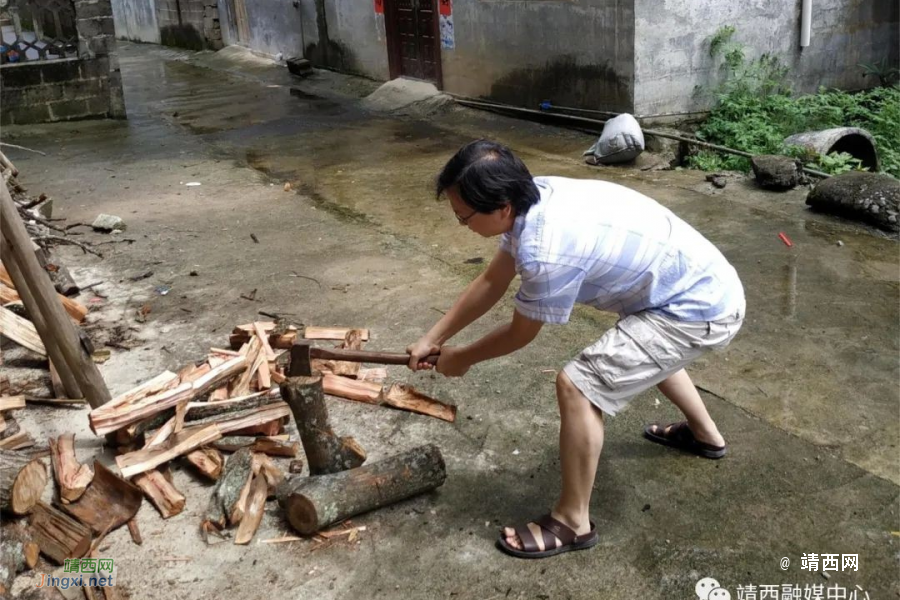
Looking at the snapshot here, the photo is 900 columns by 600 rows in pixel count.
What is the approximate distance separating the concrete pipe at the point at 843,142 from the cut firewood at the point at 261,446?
21.3 ft

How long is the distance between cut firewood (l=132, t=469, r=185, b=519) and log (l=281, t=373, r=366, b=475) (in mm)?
558

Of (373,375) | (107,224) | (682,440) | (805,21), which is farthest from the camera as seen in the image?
(805,21)

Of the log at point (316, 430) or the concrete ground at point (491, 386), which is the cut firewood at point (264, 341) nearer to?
the concrete ground at point (491, 386)

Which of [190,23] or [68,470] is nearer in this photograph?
[68,470]

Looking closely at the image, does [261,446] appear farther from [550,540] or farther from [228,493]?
[550,540]

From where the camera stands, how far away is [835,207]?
6.87m

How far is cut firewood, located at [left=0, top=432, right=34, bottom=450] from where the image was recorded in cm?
378

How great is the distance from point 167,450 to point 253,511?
553 millimetres

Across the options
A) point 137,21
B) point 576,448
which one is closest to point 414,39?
point 576,448

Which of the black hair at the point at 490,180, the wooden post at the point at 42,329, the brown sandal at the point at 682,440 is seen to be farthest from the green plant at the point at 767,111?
the wooden post at the point at 42,329

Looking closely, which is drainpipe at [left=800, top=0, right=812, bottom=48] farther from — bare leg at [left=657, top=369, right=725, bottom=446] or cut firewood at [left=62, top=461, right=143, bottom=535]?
cut firewood at [left=62, top=461, right=143, bottom=535]

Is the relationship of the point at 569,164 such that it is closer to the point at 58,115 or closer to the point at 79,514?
the point at 79,514

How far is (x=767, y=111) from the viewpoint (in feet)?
32.2

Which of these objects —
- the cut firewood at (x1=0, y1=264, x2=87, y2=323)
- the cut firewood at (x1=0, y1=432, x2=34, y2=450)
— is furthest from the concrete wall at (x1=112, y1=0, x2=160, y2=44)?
the cut firewood at (x1=0, y1=432, x2=34, y2=450)
